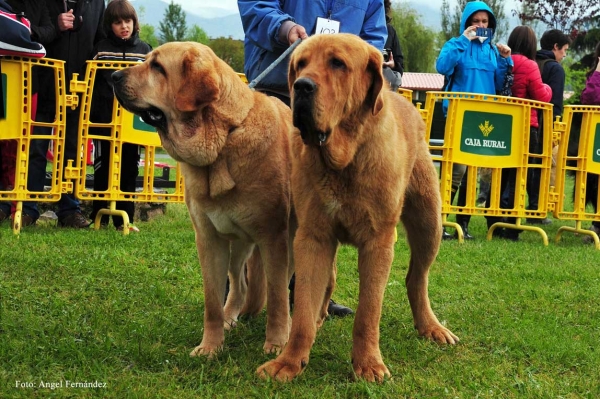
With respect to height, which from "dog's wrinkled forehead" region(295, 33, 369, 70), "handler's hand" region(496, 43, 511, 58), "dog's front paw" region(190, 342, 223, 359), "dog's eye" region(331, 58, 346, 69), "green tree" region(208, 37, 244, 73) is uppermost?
"green tree" region(208, 37, 244, 73)

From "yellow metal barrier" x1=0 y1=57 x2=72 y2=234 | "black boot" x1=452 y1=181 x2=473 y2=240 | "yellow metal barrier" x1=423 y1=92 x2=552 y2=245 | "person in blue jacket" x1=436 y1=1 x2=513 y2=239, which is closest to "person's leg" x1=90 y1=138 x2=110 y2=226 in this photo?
"yellow metal barrier" x1=0 y1=57 x2=72 y2=234

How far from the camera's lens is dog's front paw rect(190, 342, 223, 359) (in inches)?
152

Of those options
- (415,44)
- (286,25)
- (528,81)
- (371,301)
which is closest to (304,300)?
(371,301)

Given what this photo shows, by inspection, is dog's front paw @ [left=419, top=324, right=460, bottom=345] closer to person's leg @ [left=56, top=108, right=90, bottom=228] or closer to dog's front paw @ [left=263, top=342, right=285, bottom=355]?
dog's front paw @ [left=263, top=342, right=285, bottom=355]

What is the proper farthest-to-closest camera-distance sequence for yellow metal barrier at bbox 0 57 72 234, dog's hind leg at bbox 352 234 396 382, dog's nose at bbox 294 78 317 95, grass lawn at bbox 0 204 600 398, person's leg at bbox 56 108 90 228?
person's leg at bbox 56 108 90 228, yellow metal barrier at bbox 0 57 72 234, dog's hind leg at bbox 352 234 396 382, grass lawn at bbox 0 204 600 398, dog's nose at bbox 294 78 317 95

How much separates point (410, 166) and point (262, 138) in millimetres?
815

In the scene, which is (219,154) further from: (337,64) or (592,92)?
(592,92)

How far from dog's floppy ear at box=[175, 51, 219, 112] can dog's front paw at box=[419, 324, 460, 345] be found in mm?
1913

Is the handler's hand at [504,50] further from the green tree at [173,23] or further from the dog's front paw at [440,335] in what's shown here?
the green tree at [173,23]

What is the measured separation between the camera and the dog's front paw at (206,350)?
3.85 m

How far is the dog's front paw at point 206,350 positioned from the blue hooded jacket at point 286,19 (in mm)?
1666

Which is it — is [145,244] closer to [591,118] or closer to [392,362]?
[392,362]

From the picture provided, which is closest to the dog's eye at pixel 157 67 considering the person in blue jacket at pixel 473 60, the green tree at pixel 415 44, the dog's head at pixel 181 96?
the dog's head at pixel 181 96

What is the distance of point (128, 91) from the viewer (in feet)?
11.8
